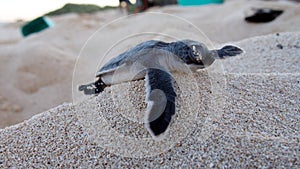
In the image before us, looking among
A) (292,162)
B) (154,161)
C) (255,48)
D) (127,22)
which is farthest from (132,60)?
(127,22)

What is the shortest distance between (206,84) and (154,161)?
40cm

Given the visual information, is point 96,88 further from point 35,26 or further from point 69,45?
point 35,26

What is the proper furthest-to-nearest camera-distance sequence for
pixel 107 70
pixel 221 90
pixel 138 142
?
pixel 107 70, pixel 221 90, pixel 138 142

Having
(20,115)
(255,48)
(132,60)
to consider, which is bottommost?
(20,115)

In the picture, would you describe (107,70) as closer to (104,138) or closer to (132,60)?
(132,60)

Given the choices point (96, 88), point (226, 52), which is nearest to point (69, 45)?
point (96, 88)

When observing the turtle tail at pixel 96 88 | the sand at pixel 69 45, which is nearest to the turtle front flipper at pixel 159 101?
the turtle tail at pixel 96 88

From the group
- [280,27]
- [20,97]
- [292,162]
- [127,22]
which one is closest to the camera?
[292,162]

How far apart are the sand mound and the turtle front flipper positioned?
0.08 metres

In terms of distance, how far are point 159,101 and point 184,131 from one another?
0.13 meters

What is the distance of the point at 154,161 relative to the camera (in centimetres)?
85

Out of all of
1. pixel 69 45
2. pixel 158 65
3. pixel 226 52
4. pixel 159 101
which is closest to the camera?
pixel 159 101

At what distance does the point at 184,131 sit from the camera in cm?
92

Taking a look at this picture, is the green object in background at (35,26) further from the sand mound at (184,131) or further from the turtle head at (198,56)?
the turtle head at (198,56)
